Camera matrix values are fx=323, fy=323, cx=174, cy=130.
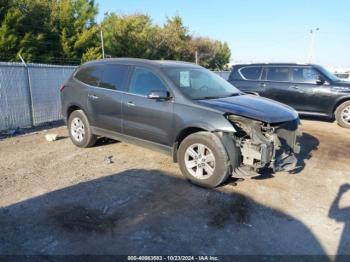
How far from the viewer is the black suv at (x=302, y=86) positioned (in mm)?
9742

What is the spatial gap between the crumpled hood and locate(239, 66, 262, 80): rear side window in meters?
5.88

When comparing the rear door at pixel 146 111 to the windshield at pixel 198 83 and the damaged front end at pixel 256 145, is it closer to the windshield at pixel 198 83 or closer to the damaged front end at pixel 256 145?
the windshield at pixel 198 83

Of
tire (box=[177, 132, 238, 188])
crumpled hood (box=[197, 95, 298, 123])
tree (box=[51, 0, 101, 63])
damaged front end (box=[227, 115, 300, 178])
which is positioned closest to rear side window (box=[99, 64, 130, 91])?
crumpled hood (box=[197, 95, 298, 123])

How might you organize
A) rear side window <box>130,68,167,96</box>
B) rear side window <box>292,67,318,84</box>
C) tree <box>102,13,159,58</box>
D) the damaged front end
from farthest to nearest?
1. tree <box>102,13,159,58</box>
2. rear side window <box>292,67,318,84</box>
3. rear side window <box>130,68,167,96</box>
4. the damaged front end

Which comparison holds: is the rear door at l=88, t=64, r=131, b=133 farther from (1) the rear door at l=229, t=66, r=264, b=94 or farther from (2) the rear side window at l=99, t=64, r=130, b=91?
(1) the rear door at l=229, t=66, r=264, b=94

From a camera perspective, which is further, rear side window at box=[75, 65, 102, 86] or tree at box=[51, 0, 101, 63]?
tree at box=[51, 0, 101, 63]

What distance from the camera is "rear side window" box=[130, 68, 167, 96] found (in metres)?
5.40

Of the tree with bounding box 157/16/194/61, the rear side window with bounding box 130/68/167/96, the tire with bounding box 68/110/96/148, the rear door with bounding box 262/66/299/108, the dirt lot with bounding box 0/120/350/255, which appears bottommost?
the dirt lot with bounding box 0/120/350/255

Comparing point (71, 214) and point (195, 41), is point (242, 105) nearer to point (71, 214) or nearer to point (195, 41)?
point (71, 214)

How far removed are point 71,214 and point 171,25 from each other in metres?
29.0

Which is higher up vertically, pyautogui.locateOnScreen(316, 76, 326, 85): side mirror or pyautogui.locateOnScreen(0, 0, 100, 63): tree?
pyautogui.locateOnScreen(0, 0, 100, 63): tree

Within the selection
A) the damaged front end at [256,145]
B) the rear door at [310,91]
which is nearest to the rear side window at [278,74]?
the rear door at [310,91]

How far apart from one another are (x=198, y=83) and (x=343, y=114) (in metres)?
6.18

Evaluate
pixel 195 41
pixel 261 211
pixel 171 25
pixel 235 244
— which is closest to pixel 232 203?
pixel 261 211
